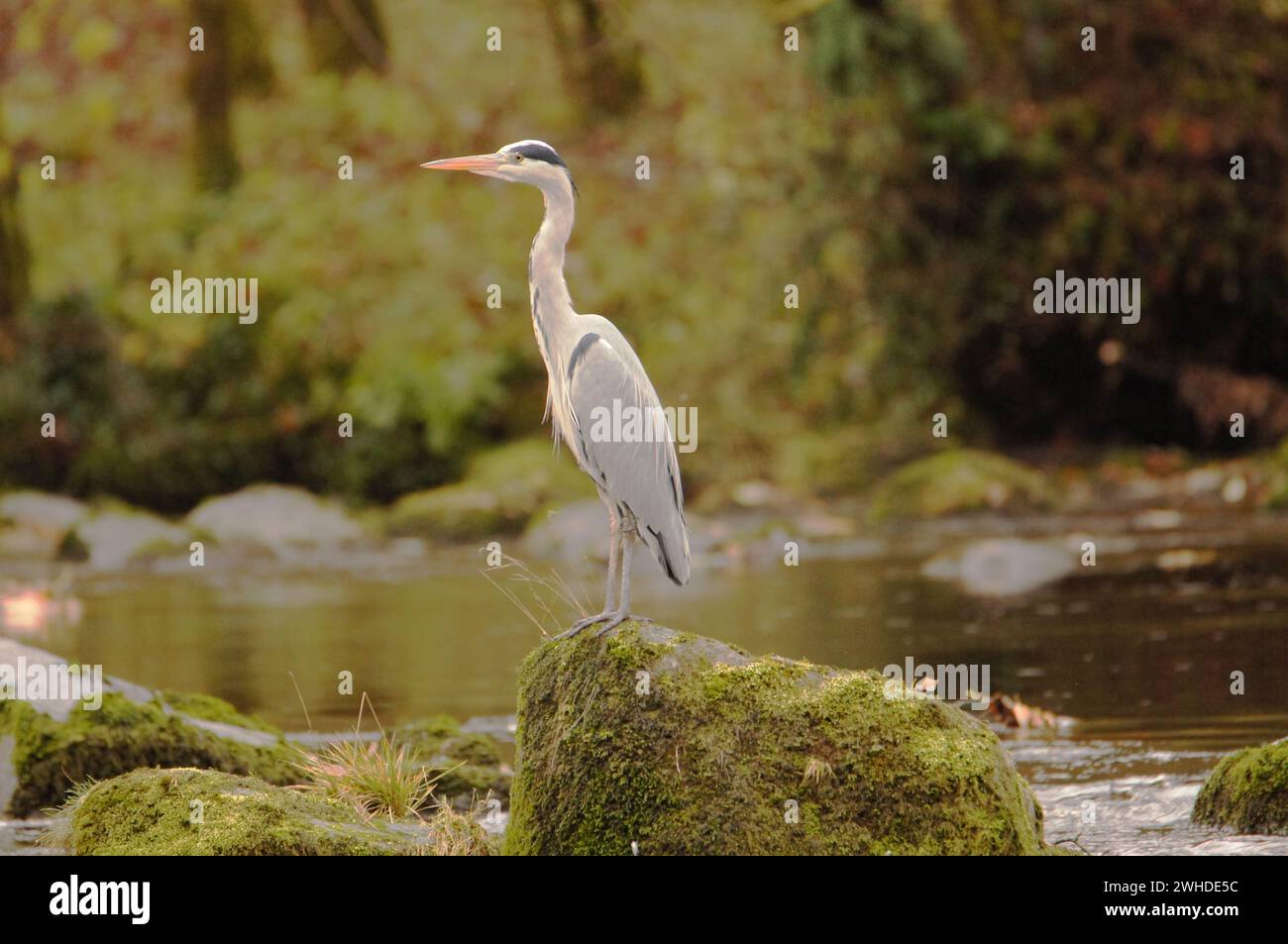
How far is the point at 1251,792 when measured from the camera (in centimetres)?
691

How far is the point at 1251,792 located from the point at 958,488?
39.5ft

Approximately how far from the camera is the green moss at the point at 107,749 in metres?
7.96

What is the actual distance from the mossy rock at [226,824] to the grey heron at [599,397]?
1091 millimetres

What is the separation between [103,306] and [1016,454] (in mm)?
11927

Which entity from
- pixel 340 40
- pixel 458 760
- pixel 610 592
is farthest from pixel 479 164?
pixel 340 40

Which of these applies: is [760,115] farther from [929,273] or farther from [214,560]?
[214,560]

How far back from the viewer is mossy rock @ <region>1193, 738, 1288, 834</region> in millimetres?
6820

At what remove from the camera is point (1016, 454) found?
69.4 feet

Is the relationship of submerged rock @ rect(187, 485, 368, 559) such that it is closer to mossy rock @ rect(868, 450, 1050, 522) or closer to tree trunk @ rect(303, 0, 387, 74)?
mossy rock @ rect(868, 450, 1050, 522)

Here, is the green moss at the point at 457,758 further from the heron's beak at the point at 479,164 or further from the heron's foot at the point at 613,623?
the heron's beak at the point at 479,164

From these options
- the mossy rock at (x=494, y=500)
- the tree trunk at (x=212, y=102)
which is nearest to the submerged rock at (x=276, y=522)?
the mossy rock at (x=494, y=500)

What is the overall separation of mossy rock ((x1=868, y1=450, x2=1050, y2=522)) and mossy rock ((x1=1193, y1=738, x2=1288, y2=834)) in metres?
11.6

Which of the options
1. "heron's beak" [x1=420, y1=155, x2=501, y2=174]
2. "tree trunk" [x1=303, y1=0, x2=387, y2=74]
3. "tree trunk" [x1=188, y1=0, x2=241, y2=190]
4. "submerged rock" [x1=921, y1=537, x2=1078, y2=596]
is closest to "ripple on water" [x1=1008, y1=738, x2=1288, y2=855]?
"heron's beak" [x1=420, y1=155, x2=501, y2=174]

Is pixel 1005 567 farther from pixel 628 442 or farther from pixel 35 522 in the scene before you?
pixel 35 522
